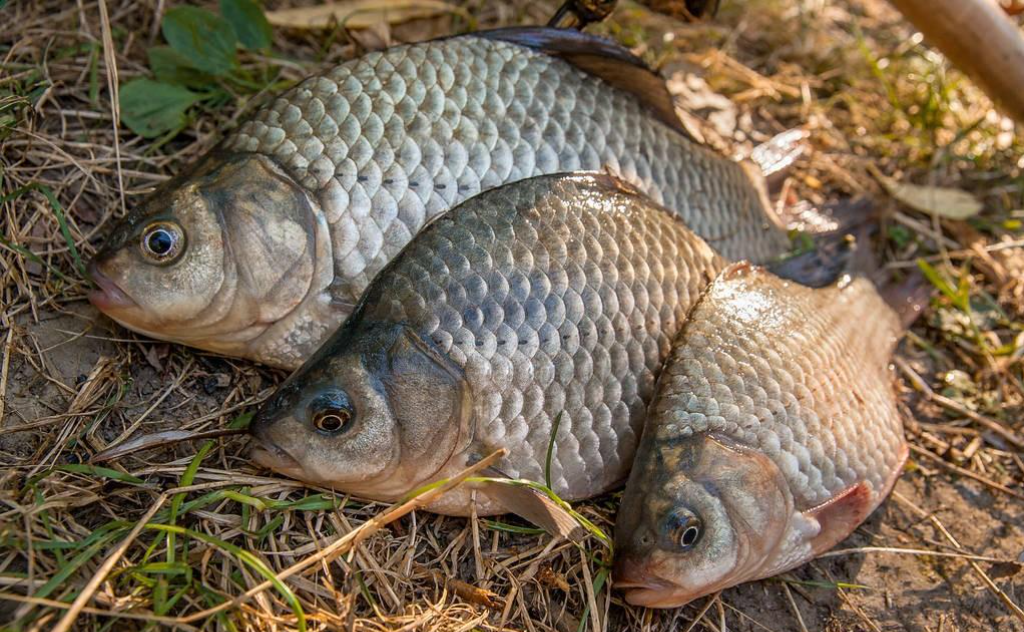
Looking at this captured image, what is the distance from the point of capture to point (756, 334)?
2361 mm

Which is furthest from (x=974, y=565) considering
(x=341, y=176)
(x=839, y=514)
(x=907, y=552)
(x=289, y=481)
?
(x=341, y=176)

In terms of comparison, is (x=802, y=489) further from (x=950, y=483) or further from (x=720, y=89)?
(x=720, y=89)

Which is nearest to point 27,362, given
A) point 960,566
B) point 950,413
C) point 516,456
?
point 516,456

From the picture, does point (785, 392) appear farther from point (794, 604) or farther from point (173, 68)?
point (173, 68)

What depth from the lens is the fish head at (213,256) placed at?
85.1 inches

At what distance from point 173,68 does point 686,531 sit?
7.12 ft

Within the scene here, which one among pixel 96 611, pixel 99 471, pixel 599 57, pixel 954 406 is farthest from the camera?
pixel 954 406

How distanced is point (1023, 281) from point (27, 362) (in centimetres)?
333

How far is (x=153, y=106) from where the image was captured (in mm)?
2777

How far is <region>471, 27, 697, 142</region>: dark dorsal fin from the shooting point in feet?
8.49

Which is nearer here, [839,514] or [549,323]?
[549,323]

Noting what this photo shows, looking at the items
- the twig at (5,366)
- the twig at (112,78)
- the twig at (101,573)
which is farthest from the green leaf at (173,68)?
the twig at (101,573)

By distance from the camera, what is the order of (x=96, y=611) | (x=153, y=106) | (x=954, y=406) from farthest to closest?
(x=954, y=406) → (x=153, y=106) → (x=96, y=611)

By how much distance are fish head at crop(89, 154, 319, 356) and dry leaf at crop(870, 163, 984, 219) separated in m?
2.38
